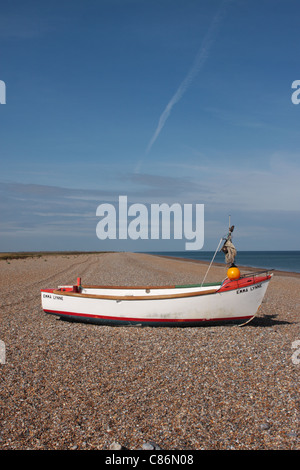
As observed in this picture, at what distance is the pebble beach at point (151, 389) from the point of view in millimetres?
5754

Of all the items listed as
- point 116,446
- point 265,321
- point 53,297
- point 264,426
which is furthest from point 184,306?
point 116,446

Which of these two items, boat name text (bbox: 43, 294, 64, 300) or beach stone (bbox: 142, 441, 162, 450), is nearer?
beach stone (bbox: 142, 441, 162, 450)

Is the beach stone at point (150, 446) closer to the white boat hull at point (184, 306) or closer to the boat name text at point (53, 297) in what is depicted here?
the white boat hull at point (184, 306)

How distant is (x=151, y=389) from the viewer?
7.41 m

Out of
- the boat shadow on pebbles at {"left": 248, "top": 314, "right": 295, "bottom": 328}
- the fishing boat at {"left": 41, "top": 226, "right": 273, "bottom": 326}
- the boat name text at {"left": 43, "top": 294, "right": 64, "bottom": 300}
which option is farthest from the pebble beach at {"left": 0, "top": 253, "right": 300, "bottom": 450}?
the boat name text at {"left": 43, "top": 294, "right": 64, "bottom": 300}

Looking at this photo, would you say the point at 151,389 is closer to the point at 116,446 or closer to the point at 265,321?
the point at 116,446

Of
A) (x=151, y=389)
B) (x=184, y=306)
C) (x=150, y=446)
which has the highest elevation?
(x=184, y=306)

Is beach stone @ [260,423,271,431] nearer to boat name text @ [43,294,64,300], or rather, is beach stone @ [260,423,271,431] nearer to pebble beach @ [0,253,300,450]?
pebble beach @ [0,253,300,450]

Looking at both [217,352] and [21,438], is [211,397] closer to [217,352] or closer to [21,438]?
[217,352]

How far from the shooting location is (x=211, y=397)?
7.01 metres

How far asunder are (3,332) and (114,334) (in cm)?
368

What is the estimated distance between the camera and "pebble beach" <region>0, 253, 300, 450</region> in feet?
18.9

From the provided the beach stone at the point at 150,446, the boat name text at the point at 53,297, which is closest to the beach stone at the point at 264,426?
the beach stone at the point at 150,446

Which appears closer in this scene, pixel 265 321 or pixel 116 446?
pixel 116 446
